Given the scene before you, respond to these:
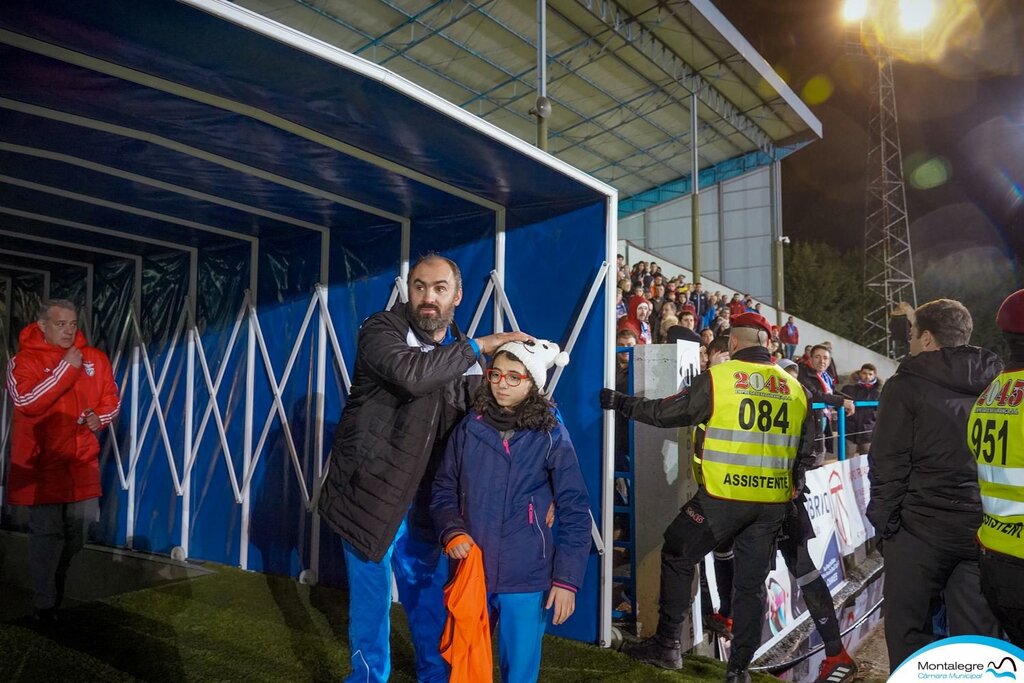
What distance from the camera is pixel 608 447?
408 cm

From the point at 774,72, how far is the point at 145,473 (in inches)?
816

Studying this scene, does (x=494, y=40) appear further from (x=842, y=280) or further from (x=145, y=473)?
(x=842, y=280)

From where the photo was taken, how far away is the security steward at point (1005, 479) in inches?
92.0

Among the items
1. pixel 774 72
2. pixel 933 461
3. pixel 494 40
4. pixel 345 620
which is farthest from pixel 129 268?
pixel 774 72

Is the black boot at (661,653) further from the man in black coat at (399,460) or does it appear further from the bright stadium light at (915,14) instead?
the bright stadium light at (915,14)

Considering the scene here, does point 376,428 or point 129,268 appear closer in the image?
point 376,428

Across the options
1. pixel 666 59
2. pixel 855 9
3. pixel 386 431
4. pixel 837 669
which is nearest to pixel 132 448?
pixel 386 431

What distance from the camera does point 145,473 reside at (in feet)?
21.0

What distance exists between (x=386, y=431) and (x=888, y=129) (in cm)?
3711

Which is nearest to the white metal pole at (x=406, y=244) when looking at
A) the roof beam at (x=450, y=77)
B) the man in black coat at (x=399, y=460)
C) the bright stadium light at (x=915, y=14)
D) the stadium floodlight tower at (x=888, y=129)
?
the man in black coat at (x=399, y=460)

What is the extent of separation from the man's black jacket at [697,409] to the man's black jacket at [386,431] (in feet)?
4.64

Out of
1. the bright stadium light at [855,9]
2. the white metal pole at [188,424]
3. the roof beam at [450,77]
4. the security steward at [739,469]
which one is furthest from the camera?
the bright stadium light at [855,9]

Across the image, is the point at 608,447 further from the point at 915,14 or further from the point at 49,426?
the point at 915,14

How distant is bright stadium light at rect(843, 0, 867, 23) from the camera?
95.2 feet
